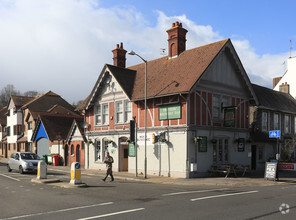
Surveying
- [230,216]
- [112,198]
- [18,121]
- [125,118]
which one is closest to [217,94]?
[125,118]

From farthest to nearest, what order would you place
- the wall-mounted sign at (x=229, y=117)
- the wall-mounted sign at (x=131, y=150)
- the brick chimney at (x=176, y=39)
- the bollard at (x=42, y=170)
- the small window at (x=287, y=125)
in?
A: the small window at (x=287, y=125)
the brick chimney at (x=176, y=39)
the wall-mounted sign at (x=131, y=150)
the wall-mounted sign at (x=229, y=117)
the bollard at (x=42, y=170)

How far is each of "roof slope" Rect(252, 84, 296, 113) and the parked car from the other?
62.4 ft

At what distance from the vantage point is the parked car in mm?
24548

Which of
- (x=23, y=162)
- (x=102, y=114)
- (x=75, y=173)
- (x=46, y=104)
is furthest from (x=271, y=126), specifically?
(x=46, y=104)

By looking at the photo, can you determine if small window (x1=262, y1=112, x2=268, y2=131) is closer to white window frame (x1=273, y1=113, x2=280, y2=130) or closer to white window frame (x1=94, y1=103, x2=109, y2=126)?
white window frame (x1=273, y1=113, x2=280, y2=130)

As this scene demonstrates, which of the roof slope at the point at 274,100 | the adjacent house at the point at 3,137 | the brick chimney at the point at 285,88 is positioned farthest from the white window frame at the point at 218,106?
the adjacent house at the point at 3,137

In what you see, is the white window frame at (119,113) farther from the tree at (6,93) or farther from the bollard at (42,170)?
the tree at (6,93)

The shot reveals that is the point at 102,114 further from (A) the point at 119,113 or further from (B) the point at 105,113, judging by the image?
(A) the point at 119,113

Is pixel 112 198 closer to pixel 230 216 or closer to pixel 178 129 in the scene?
pixel 230 216

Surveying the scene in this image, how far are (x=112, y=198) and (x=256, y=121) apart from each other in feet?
63.4

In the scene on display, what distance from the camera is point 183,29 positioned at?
26297 millimetres

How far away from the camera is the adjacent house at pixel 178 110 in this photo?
2231 cm

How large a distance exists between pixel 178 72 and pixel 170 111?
124 inches

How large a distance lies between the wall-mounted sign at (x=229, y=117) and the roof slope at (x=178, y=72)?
11.6ft
